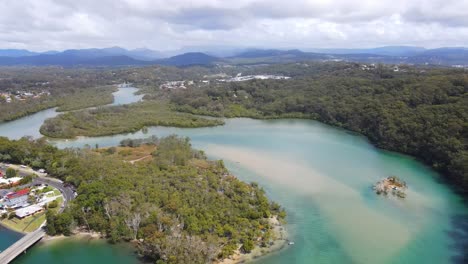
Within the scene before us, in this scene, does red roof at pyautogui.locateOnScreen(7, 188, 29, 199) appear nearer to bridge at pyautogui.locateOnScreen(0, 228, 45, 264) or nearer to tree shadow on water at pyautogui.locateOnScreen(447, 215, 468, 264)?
bridge at pyautogui.locateOnScreen(0, 228, 45, 264)

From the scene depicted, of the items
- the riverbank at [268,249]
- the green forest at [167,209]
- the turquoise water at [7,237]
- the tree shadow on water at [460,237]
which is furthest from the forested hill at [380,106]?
the turquoise water at [7,237]

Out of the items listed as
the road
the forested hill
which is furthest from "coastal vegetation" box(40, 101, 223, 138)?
the road

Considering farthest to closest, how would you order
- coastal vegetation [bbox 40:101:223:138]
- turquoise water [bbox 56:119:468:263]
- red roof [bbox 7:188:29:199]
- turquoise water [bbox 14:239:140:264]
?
coastal vegetation [bbox 40:101:223:138], red roof [bbox 7:188:29:199], turquoise water [bbox 56:119:468:263], turquoise water [bbox 14:239:140:264]

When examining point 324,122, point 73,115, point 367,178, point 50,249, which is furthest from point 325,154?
point 73,115

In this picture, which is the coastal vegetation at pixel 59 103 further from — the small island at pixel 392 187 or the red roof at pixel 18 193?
the small island at pixel 392 187

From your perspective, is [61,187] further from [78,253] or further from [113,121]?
[113,121]

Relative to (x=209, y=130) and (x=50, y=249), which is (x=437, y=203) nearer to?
(x=50, y=249)
